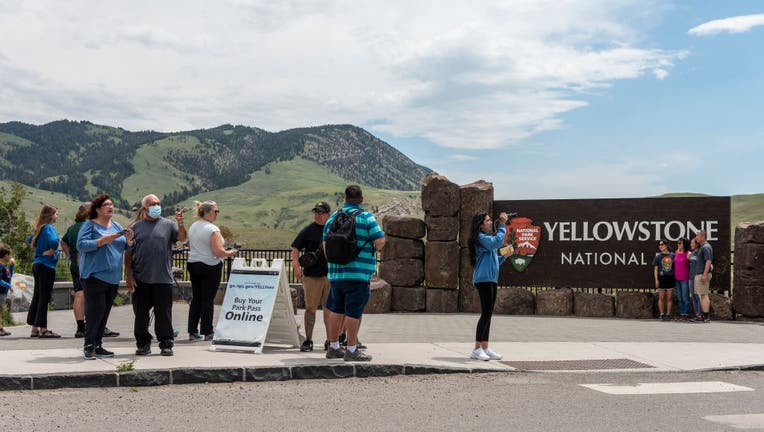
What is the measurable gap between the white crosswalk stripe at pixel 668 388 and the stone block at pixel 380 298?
999 cm

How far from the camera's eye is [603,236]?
18.3 m

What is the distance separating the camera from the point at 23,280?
1716 centimetres

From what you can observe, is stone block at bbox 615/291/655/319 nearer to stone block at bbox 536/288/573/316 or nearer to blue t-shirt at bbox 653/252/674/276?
blue t-shirt at bbox 653/252/674/276

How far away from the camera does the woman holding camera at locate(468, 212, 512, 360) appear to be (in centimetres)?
964

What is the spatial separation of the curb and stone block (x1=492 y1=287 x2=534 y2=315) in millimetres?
9168

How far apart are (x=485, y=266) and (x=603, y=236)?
31.1 feet

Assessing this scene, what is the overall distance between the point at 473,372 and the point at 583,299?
969 cm

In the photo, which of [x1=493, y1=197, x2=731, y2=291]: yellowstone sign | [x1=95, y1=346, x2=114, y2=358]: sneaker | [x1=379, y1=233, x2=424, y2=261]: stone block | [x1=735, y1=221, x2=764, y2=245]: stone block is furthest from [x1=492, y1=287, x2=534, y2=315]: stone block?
[x1=95, y1=346, x2=114, y2=358]: sneaker

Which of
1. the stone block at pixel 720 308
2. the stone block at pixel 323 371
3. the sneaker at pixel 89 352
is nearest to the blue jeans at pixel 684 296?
the stone block at pixel 720 308

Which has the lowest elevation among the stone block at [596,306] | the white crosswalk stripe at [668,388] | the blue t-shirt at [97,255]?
the white crosswalk stripe at [668,388]

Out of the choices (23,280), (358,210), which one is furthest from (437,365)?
(23,280)

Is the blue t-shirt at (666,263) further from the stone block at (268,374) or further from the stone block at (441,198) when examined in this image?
the stone block at (268,374)

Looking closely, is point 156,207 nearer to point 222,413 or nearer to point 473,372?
point 222,413

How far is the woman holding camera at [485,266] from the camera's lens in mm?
9641
